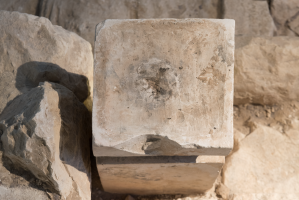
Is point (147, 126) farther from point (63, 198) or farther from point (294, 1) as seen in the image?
point (294, 1)

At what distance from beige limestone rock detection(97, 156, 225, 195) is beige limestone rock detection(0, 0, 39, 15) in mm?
1909

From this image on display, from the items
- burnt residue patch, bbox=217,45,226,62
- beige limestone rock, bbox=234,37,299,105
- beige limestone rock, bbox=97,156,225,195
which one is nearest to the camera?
burnt residue patch, bbox=217,45,226,62

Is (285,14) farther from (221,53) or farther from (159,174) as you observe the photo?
(159,174)

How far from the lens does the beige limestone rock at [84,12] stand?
Result: 108 inches

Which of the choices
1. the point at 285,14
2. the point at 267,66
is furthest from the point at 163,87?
the point at 285,14

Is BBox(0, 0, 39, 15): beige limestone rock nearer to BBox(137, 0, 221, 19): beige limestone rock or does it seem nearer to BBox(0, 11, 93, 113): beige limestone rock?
BBox(0, 11, 93, 113): beige limestone rock

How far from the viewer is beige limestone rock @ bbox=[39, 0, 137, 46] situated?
2.75 meters

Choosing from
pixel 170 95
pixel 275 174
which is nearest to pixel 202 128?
pixel 170 95

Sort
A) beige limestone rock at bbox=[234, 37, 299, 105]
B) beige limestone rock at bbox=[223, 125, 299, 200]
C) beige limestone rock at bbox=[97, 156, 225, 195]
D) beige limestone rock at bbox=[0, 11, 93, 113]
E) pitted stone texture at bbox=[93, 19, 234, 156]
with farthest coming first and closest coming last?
beige limestone rock at bbox=[234, 37, 299, 105] → beige limestone rock at bbox=[223, 125, 299, 200] → beige limestone rock at bbox=[0, 11, 93, 113] → beige limestone rock at bbox=[97, 156, 225, 195] → pitted stone texture at bbox=[93, 19, 234, 156]

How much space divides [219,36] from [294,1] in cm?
Result: 177

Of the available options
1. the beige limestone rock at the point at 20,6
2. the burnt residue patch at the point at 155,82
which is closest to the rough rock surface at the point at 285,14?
the burnt residue patch at the point at 155,82

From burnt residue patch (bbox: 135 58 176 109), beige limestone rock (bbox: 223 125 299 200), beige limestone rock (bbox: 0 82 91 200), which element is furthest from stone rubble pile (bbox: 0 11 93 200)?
beige limestone rock (bbox: 223 125 299 200)

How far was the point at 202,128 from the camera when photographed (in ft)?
4.94

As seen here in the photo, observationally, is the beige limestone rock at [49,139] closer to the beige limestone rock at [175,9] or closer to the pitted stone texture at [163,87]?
the pitted stone texture at [163,87]
